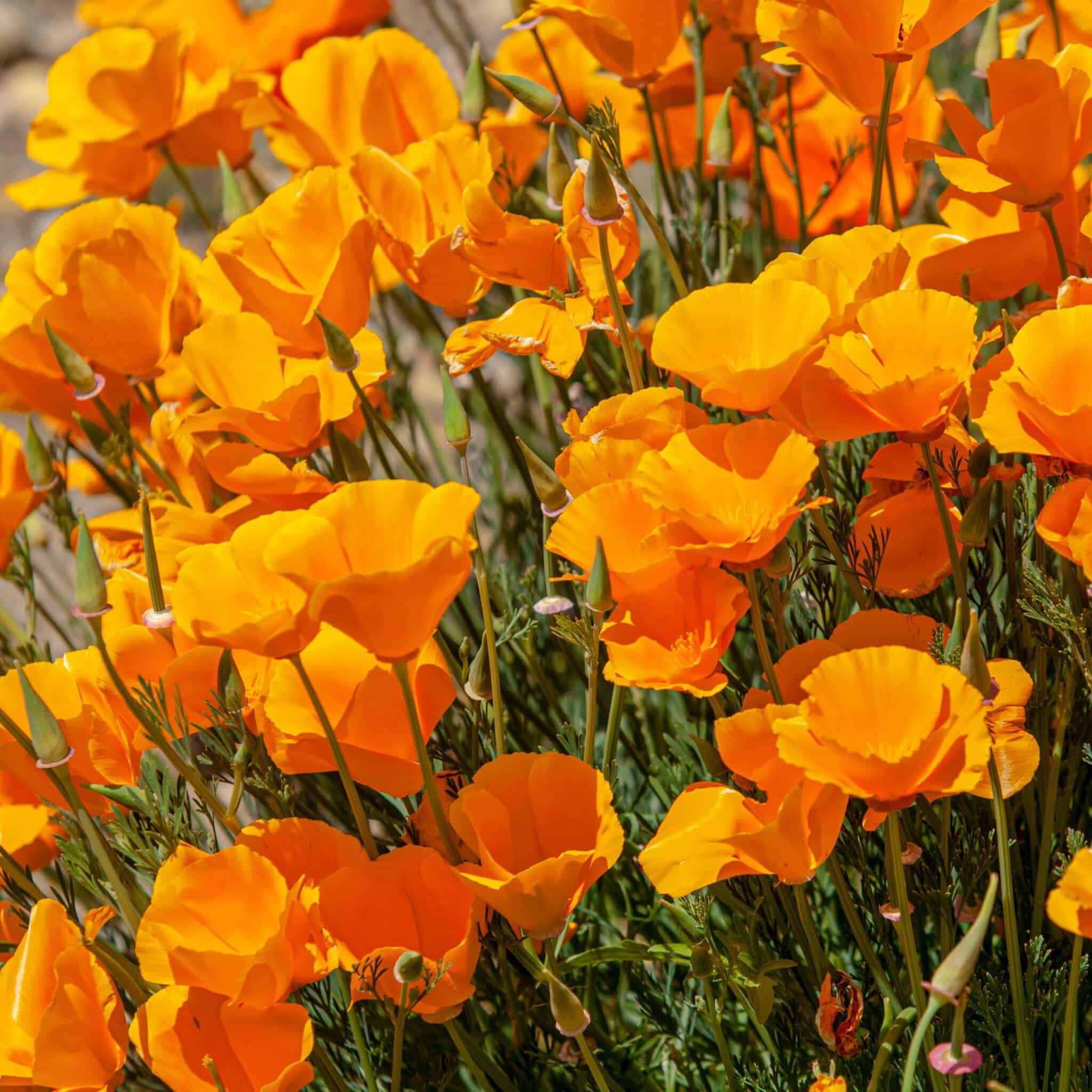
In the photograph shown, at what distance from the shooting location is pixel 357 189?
34.4 inches

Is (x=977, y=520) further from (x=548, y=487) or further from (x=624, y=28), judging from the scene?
(x=624, y=28)

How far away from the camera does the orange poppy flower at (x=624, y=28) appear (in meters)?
0.86

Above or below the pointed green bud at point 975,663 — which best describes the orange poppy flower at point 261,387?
above

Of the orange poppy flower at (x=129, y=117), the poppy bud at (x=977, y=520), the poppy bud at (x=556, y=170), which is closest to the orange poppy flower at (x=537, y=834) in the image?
the poppy bud at (x=977, y=520)

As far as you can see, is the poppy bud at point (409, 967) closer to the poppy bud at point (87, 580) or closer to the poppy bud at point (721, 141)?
the poppy bud at point (87, 580)

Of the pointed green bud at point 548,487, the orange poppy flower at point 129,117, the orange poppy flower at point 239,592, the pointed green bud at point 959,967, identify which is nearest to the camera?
the pointed green bud at point 959,967

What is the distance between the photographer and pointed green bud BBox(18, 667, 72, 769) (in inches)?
24.7

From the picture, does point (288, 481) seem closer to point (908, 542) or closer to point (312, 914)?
point (312, 914)

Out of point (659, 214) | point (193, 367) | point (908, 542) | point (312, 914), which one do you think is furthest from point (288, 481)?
point (659, 214)

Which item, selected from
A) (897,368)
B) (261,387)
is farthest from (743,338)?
(261,387)

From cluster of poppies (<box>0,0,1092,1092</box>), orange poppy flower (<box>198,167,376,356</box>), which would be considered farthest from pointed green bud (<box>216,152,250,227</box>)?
orange poppy flower (<box>198,167,376,356</box>)

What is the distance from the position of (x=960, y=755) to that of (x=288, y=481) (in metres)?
0.40

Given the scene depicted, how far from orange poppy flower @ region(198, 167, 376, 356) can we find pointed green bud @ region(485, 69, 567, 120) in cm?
14

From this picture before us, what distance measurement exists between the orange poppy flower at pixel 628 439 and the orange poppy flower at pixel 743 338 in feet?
0.07
